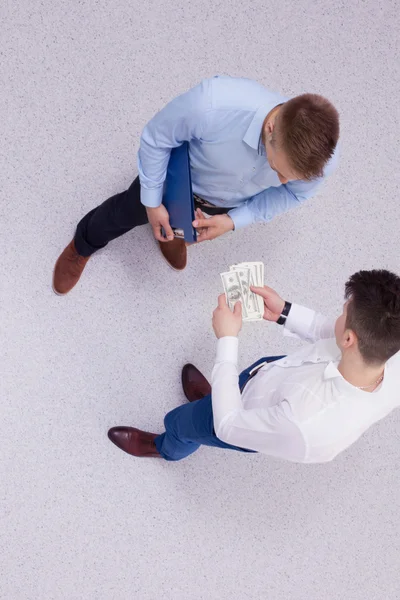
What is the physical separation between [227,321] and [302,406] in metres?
0.42

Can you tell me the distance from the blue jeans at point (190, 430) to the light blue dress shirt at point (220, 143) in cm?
59

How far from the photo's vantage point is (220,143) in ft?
5.34

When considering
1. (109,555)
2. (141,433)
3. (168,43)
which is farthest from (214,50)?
(109,555)

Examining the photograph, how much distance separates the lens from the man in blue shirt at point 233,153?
1446 millimetres

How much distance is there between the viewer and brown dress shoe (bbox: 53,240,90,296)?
7.81 ft

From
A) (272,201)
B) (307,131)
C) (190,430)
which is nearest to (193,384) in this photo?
(190,430)

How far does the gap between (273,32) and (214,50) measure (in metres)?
0.31

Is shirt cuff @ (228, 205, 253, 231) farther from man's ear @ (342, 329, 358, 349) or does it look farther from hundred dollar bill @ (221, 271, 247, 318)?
man's ear @ (342, 329, 358, 349)

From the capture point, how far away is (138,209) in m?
2.04

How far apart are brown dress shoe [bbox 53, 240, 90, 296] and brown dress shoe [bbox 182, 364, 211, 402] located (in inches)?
23.3

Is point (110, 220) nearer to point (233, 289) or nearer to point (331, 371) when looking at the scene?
point (233, 289)

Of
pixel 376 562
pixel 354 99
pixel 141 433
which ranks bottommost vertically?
pixel 376 562

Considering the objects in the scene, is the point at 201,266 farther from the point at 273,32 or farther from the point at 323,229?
the point at 273,32

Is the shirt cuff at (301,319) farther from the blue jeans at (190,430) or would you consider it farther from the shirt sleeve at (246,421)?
the shirt sleeve at (246,421)
